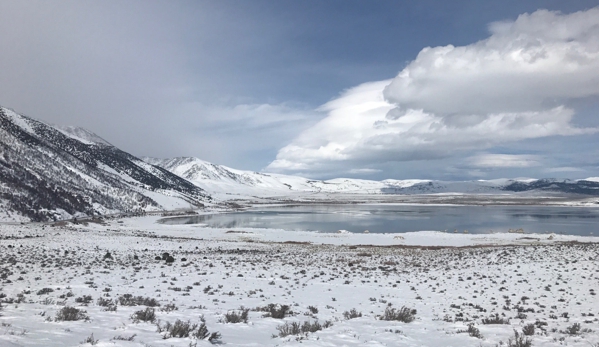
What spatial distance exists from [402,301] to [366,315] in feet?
12.6

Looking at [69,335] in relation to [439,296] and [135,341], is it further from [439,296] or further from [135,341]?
[439,296]

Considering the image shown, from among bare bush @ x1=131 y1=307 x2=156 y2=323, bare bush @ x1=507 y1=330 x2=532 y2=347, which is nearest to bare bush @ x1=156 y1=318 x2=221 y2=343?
bare bush @ x1=131 y1=307 x2=156 y2=323

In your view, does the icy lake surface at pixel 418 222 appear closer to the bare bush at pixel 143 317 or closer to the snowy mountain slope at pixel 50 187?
the snowy mountain slope at pixel 50 187

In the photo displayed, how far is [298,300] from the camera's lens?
15.5 metres

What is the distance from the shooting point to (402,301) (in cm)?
1603

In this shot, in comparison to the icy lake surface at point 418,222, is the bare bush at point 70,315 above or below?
above

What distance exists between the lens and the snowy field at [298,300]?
29.0 ft

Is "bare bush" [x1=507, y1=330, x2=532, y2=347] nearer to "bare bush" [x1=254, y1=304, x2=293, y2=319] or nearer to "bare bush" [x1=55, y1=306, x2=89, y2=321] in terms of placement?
"bare bush" [x1=254, y1=304, x2=293, y2=319]

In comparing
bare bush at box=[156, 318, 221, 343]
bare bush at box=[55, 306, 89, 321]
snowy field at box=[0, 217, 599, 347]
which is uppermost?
bare bush at box=[55, 306, 89, 321]

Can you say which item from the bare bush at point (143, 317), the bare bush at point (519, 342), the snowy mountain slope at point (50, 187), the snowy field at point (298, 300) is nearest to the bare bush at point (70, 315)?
the snowy field at point (298, 300)

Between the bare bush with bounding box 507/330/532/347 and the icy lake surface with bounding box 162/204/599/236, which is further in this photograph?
the icy lake surface with bounding box 162/204/599/236

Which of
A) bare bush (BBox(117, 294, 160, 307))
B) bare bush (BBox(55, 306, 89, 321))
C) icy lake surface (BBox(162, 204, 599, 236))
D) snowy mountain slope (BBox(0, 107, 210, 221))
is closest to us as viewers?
bare bush (BBox(55, 306, 89, 321))

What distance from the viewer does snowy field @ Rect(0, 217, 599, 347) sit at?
8.83 meters

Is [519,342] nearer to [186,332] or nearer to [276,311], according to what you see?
[276,311]
